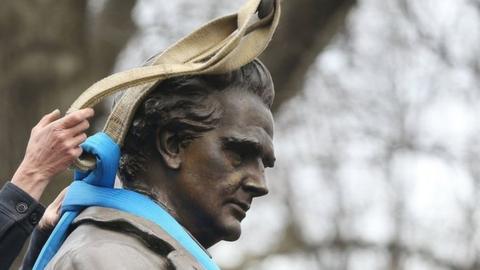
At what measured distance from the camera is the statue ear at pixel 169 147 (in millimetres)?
4438

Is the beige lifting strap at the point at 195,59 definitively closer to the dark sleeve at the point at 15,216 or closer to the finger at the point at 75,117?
the finger at the point at 75,117

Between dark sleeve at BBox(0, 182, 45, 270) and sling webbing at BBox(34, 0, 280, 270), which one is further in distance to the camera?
dark sleeve at BBox(0, 182, 45, 270)

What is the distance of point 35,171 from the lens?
4750 mm

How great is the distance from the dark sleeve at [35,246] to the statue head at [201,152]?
0.33m

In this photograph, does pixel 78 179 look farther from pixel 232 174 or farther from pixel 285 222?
pixel 285 222

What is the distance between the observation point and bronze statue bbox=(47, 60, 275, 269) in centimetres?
442

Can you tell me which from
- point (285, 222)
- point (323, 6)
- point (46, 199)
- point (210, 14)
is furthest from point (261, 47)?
point (285, 222)

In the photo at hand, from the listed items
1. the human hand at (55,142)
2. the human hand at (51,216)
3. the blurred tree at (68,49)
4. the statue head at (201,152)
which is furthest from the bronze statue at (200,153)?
the blurred tree at (68,49)

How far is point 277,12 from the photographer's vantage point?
464 centimetres

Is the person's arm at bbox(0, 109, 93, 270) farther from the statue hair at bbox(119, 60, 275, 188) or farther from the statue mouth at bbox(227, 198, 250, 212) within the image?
the statue mouth at bbox(227, 198, 250, 212)

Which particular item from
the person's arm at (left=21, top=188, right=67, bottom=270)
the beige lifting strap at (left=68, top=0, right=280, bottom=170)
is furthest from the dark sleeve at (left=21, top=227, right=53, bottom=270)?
the beige lifting strap at (left=68, top=0, right=280, bottom=170)

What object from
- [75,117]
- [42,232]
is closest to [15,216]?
[42,232]

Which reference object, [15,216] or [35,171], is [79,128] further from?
[15,216]

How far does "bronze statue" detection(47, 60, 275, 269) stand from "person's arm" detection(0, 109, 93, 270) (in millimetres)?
160
